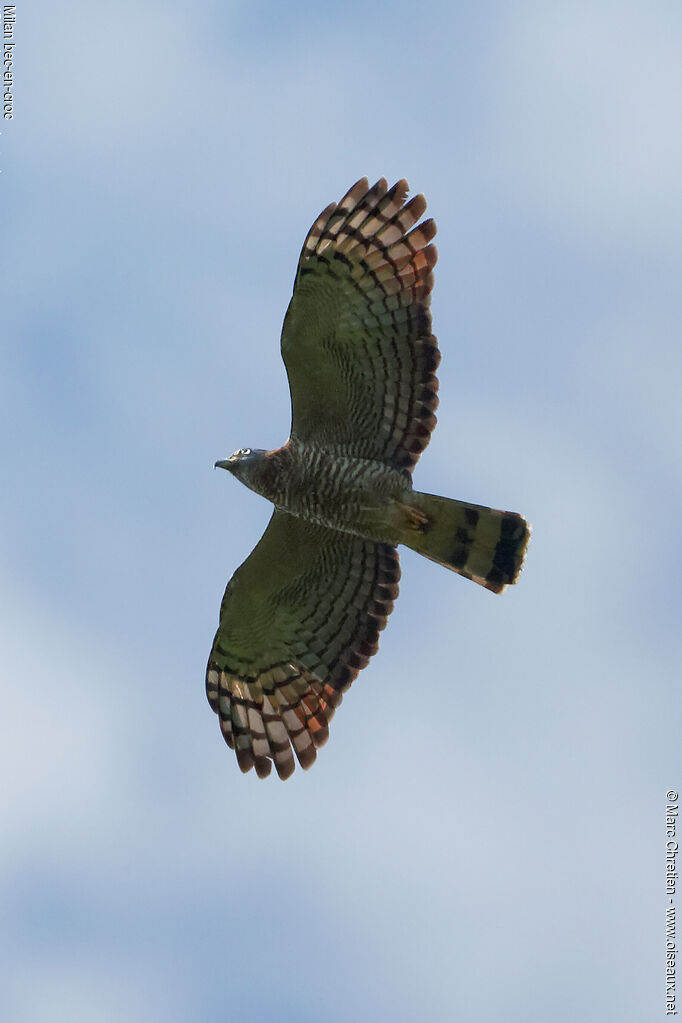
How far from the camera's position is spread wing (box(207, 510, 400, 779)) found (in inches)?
574

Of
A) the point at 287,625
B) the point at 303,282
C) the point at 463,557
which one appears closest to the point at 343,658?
the point at 287,625

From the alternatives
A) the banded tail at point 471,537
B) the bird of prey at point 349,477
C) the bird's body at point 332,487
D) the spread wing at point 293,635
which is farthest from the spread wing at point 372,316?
the spread wing at point 293,635

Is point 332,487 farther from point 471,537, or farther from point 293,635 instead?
point 293,635

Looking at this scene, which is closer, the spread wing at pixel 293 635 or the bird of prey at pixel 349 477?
the bird of prey at pixel 349 477

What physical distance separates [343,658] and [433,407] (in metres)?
2.46

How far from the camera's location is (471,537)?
1398cm

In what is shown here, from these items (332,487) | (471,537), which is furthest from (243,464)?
(471,537)

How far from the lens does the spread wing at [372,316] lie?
535 inches

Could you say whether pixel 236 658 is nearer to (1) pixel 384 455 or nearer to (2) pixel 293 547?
(2) pixel 293 547

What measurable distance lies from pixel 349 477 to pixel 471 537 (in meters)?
1.14

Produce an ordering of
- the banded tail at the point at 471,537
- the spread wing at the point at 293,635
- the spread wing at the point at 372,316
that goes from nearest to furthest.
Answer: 1. the spread wing at the point at 372,316
2. the banded tail at the point at 471,537
3. the spread wing at the point at 293,635

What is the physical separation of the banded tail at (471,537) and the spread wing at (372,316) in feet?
1.48

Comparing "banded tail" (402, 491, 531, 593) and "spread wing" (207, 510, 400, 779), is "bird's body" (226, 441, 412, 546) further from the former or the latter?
"spread wing" (207, 510, 400, 779)

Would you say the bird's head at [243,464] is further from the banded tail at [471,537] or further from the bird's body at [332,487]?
the banded tail at [471,537]
